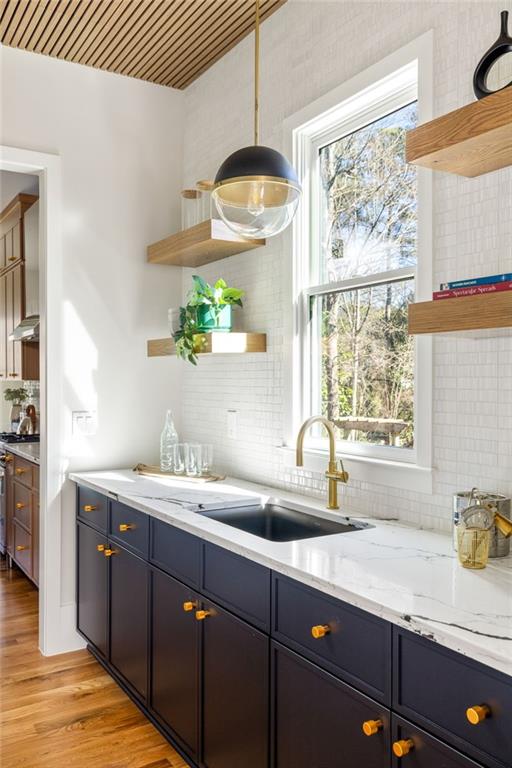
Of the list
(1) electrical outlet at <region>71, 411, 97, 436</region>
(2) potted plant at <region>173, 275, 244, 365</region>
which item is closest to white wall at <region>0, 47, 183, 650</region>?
(1) electrical outlet at <region>71, 411, 97, 436</region>

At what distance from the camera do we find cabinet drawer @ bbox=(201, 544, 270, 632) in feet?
5.91

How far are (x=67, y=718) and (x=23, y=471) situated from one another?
196cm

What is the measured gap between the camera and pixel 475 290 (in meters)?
1.62

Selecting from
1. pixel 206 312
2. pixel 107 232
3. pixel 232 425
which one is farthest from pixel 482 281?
pixel 107 232

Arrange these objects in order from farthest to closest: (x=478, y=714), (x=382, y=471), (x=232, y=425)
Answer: (x=232, y=425)
(x=382, y=471)
(x=478, y=714)

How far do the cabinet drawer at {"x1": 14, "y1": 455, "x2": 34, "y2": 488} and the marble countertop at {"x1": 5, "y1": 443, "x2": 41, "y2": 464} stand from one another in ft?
0.14

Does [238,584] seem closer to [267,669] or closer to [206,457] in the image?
[267,669]

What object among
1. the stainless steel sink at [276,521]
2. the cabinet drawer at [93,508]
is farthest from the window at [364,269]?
the cabinet drawer at [93,508]

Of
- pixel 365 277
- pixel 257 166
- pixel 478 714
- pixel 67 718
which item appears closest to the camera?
pixel 478 714

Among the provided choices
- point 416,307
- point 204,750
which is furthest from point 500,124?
point 204,750

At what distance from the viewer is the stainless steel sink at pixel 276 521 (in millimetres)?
2373

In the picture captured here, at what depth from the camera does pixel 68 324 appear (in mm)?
3314

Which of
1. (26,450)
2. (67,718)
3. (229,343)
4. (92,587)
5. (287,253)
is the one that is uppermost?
(287,253)

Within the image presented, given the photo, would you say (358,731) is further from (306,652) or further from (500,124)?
(500,124)
